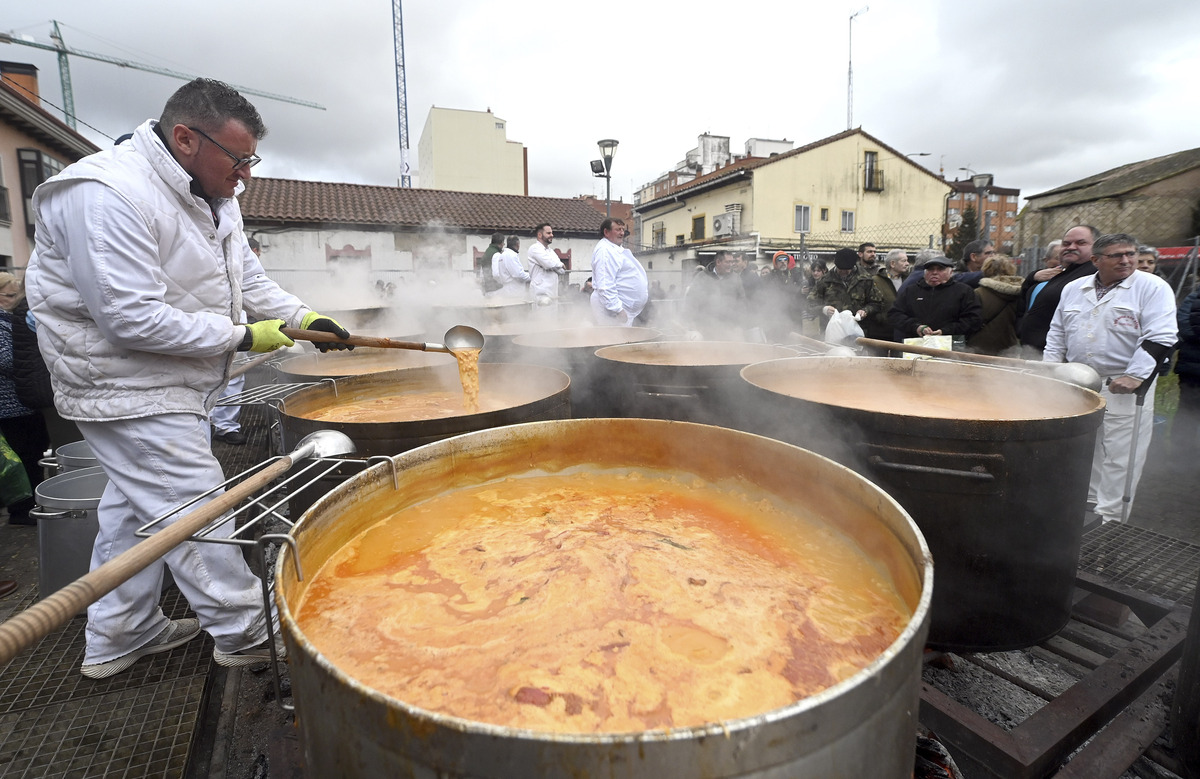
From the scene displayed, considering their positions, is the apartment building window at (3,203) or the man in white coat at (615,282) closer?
the man in white coat at (615,282)

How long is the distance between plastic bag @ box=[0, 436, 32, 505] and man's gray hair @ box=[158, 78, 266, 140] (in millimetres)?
3463

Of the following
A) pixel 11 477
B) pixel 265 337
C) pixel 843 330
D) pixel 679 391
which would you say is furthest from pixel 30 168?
pixel 843 330

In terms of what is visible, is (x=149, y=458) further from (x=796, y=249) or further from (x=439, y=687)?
(x=796, y=249)

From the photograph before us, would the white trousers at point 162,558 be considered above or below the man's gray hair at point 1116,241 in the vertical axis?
below

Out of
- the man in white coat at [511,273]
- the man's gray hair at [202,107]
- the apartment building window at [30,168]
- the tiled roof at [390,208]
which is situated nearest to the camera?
the man's gray hair at [202,107]

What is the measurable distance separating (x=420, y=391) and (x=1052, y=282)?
5709mm

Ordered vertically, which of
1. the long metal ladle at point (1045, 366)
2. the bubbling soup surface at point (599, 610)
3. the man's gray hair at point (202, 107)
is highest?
the man's gray hair at point (202, 107)

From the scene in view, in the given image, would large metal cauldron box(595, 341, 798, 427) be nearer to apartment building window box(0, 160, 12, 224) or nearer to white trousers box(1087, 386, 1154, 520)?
white trousers box(1087, 386, 1154, 520)

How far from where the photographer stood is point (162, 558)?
2578 mm

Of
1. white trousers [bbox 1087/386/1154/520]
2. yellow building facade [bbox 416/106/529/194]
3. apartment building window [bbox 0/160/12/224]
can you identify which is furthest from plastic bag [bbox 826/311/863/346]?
yellow building facade [bbox 416/106/529/194]

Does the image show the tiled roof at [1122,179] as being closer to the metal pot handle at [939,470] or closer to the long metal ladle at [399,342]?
the metal pot handle at [939,470]

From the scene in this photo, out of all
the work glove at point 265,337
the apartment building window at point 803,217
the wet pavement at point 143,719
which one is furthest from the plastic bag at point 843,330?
the apartment building window at point 803,217

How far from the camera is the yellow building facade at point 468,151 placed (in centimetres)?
3622

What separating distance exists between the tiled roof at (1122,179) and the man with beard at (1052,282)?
Answer: 9961mm
